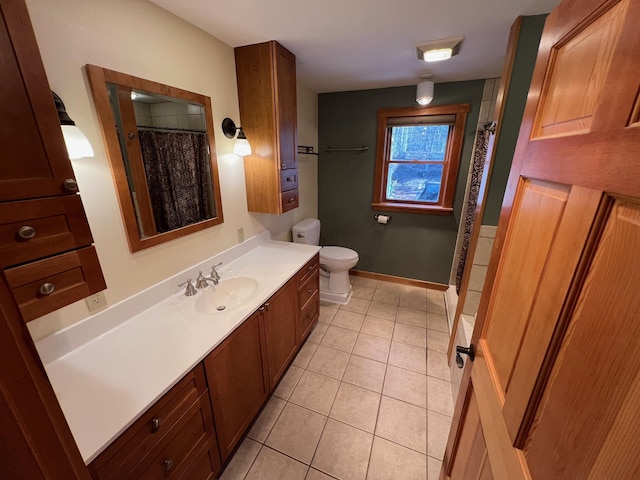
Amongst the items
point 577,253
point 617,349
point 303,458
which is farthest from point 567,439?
point 303,458

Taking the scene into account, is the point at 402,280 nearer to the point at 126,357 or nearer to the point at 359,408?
the point at 359,408

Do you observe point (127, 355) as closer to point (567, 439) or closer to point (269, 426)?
point (269, 426)

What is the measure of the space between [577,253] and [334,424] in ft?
5.49

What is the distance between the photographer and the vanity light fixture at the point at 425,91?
2362 millimetres

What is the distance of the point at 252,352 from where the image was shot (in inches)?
57.5

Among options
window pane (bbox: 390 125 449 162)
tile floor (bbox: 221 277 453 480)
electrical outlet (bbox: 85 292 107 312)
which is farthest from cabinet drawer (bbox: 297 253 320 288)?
window pane (bbox: 390 125 449 162)

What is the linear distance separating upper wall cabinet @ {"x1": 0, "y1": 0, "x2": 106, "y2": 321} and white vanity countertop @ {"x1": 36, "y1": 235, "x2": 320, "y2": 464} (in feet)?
1.23

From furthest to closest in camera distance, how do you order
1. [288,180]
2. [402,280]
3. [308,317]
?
[402,280]
[308,317]
[288,180]

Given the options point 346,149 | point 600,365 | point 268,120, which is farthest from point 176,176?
point 346,149

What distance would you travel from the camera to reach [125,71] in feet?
3.92

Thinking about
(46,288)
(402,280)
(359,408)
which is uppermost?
(46,288)

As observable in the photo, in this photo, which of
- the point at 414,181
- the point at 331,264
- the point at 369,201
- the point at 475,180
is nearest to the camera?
the point at 475,180

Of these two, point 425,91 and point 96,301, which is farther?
point 425,91

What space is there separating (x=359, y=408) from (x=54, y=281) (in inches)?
69.3
